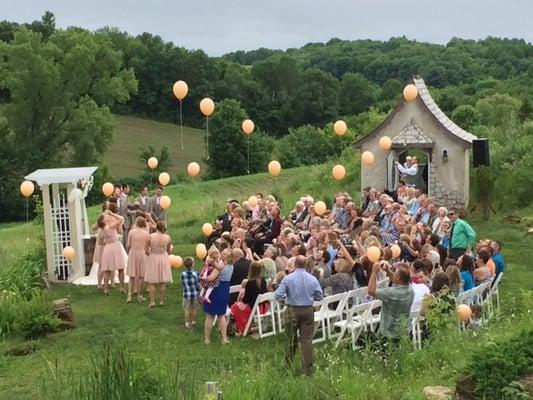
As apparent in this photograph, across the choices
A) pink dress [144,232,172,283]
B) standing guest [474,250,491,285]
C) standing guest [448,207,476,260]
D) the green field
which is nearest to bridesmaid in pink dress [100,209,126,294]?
the green field

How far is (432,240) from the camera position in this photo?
11594 millimetres

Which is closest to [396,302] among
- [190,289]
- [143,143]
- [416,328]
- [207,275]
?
[416,328]

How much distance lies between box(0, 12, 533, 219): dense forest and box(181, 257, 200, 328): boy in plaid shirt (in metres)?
16.1

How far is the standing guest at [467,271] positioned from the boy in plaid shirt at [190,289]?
11.7 ft

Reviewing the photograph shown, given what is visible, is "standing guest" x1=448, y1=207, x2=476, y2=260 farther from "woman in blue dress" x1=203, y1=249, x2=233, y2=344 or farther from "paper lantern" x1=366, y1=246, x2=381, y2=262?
"woman in blue dress" x1=203, y1=249, x2=233, y2=344

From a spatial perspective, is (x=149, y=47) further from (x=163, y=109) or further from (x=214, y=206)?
(x=214, y=206)

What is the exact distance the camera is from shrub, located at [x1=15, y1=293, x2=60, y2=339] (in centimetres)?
1106

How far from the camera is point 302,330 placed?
28.5 ft

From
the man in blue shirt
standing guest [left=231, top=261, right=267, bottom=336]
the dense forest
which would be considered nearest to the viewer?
Answer: the man in blue shirt

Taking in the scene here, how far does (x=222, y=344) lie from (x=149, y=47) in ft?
183

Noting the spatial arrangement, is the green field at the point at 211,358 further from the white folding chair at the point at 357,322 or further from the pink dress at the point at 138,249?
the pink dress at the point at 138,249

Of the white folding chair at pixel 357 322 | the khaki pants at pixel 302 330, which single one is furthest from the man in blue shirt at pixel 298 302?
the white folding chair at pixel 357 322

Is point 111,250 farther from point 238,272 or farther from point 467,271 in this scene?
point 467,271

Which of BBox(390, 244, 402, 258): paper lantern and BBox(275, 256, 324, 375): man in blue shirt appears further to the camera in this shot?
BBox(390, 244, 402, 258): paper lantern
